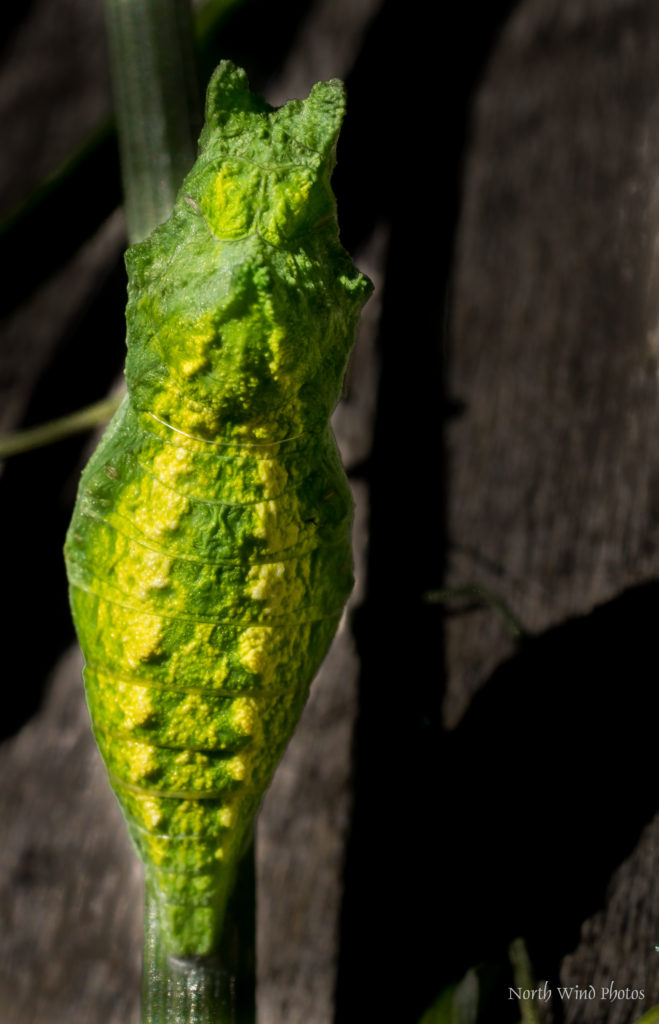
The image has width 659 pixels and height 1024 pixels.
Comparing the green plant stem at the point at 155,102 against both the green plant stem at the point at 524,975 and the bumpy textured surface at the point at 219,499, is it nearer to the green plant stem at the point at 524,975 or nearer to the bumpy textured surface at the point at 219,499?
the bumpy textured surface at the point at 219,499

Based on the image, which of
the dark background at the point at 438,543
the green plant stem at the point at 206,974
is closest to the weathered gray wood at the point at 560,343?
the dark background at the point at 438,543

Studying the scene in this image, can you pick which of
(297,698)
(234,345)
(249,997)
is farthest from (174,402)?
(249,997)

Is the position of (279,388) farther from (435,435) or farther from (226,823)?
(435,435)

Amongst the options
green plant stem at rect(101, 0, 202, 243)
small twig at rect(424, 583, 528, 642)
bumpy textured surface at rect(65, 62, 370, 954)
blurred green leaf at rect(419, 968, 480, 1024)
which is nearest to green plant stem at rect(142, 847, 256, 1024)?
bumpy textured surface at rect(65, 62, 370, 954)

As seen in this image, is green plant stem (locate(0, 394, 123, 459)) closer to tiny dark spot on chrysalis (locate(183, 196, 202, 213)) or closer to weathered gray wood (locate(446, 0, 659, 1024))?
weathered gray wood (locate(446, 0, 659, 1024))

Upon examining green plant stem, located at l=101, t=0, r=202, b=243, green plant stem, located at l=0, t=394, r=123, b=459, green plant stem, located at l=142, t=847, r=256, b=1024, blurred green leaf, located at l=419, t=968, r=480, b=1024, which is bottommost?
blurred green leaf, located at l=419, t=968, r=480, b=1024
